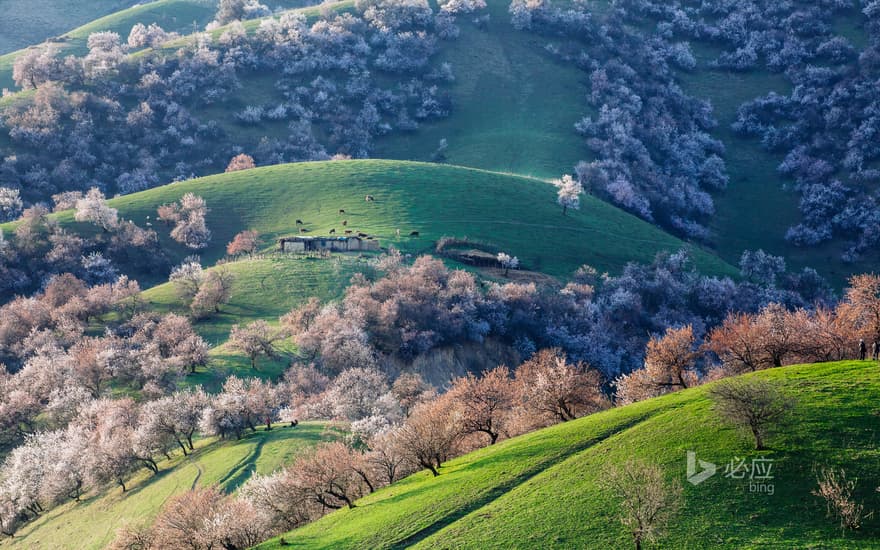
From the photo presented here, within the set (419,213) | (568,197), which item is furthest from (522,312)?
(568,197)

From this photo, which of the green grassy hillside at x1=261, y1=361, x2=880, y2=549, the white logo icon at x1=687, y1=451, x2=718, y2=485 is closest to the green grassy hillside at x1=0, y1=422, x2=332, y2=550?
the green grassy hillside at x1=261, y1=361, x2=880, y2=549

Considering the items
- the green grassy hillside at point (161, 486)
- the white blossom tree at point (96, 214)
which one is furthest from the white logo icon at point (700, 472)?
the white blossom tree at point (96, 214)

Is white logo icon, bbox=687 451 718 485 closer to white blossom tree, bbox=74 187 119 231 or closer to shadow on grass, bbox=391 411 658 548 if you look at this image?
shadow on grass, bbox=391 411 658 548

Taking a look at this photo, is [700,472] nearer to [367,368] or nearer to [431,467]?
[431,467]

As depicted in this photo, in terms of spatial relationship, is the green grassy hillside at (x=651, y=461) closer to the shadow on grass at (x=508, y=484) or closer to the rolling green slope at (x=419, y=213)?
the shadow on grass at (x=508, y=484)

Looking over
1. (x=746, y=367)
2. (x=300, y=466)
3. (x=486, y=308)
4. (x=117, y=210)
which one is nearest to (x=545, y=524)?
(x=300, y=466)

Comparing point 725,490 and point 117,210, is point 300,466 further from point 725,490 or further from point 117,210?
point 117,210
